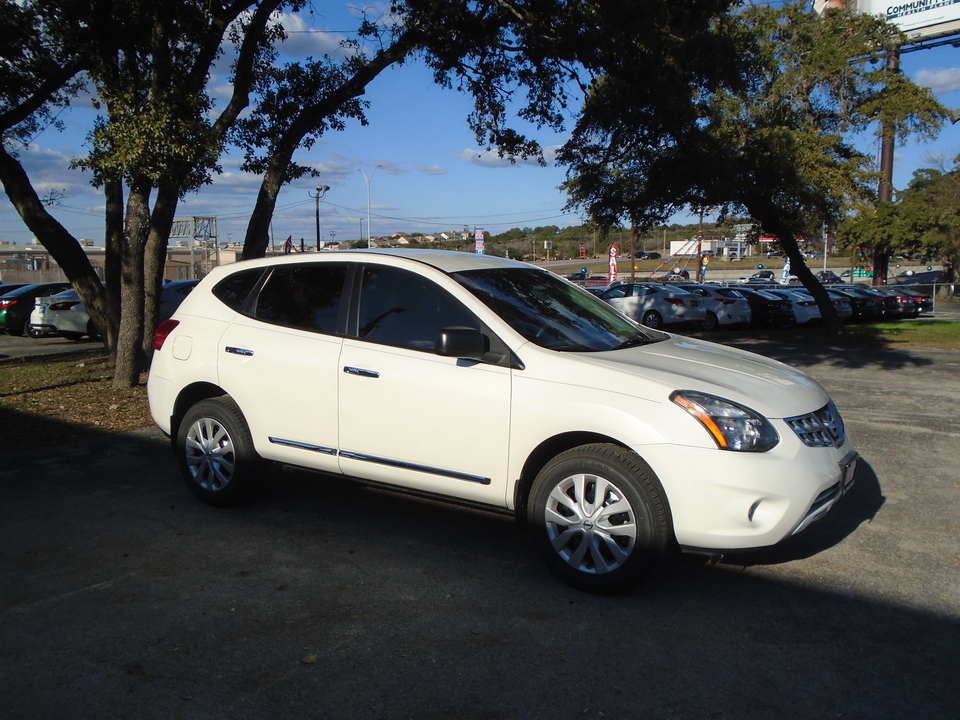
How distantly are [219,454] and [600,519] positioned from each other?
2.89 meters

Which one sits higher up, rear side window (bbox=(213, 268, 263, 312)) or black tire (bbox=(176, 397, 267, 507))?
rear side window (bbox=(213, 268, 263, 312))

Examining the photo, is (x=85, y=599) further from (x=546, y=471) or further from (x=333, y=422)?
(x=546, y=471)

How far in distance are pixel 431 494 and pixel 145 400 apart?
6.46 m

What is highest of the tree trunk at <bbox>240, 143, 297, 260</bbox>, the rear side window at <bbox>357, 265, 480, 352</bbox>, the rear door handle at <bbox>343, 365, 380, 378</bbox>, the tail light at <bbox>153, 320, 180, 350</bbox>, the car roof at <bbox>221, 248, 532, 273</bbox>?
the tree trunk at <bbox>240, 143, 297, 260</bbox>

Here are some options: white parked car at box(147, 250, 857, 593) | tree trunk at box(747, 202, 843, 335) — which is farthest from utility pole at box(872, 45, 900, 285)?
white parked car at box(147, 250, 857, 593)

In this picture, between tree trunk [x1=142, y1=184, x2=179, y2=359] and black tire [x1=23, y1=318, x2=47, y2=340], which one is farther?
black tire [x1=23, y1=318, x2=47, y2=340]

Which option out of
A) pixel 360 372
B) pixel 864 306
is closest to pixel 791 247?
pixel 864 306

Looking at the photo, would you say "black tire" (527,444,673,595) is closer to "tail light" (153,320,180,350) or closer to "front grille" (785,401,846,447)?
"front grille" (785,401,846,447)

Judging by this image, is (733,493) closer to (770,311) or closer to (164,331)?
(164,331)

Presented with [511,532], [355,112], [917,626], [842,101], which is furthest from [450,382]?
[842,101]

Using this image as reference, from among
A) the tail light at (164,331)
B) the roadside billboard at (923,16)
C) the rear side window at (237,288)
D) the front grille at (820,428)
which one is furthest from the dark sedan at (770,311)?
the roadside billboard at (923,16)

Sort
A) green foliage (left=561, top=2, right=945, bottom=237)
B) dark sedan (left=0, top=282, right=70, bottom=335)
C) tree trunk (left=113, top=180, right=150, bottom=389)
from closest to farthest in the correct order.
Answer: tree trunk (left=113, top=180, right=150, bottom=389)
green foliage (left=561, top=2, right=945, bottom=237)
dark sedan (left=0, top=282, right=70, bottom=335)

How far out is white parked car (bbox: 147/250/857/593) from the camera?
4121mm

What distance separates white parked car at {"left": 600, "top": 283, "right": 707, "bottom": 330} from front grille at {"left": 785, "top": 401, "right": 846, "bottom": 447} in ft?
69.8
